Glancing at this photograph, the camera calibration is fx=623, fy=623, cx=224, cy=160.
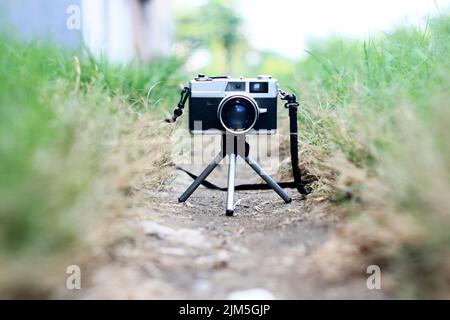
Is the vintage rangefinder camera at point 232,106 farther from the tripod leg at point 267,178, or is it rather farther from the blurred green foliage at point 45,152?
the blurred green foliage at point 45,152

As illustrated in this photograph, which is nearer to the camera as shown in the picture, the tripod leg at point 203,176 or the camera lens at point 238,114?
the camera lens at point 238,114

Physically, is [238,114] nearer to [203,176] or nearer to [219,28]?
[203,176]

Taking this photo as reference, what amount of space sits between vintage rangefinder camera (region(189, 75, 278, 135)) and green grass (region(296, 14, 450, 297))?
1.05 feet

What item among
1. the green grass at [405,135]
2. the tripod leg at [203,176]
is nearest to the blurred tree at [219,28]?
the green grass at [405,135]

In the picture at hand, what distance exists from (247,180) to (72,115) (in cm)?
233

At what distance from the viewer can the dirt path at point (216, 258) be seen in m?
2.02

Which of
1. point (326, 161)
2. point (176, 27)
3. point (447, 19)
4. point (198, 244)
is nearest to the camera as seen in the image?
point (198, 244)

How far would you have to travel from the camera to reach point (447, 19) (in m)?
3.44

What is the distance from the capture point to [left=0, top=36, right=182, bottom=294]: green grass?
5.63 ft

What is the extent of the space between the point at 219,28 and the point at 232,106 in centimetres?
1330

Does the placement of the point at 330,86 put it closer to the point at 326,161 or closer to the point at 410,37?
the point at 410,37

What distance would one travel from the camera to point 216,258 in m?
2.32

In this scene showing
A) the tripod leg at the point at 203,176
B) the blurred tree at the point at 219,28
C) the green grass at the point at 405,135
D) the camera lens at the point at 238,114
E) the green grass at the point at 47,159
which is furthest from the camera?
the blurred tree at the point at 219,28
